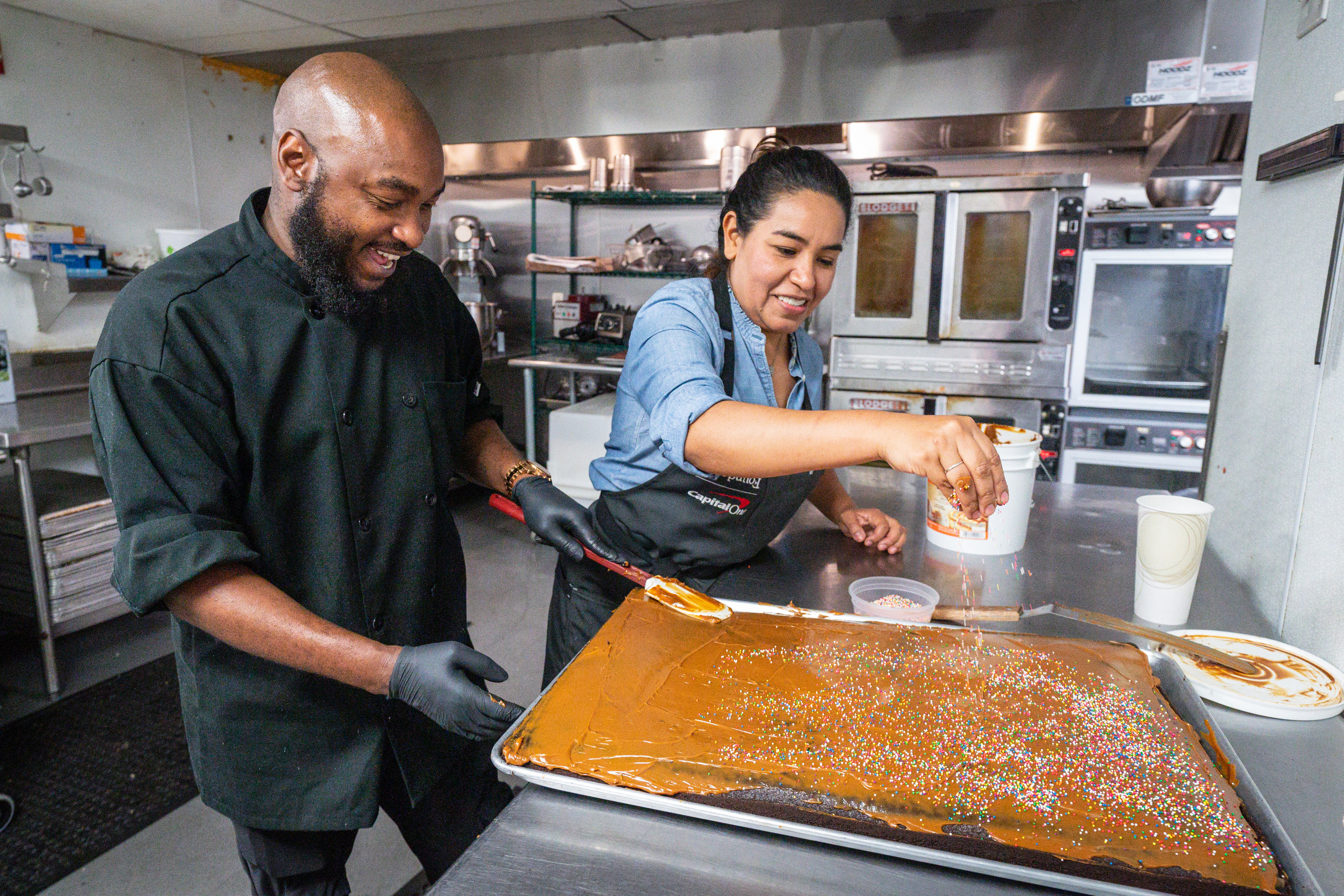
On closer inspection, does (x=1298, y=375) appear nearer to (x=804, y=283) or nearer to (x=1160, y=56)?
(x=804, y=283)

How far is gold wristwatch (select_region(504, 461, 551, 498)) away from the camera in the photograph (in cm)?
157

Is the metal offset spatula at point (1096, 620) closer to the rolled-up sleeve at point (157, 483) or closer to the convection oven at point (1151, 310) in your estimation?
the rolled-up sleeve at point (157, 483)

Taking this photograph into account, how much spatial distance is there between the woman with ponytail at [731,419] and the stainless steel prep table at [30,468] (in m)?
2.01

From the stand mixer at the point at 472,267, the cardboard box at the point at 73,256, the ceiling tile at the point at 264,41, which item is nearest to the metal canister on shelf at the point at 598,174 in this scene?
the stand mixer at the point at 472,267

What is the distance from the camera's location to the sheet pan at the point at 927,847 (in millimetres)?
689

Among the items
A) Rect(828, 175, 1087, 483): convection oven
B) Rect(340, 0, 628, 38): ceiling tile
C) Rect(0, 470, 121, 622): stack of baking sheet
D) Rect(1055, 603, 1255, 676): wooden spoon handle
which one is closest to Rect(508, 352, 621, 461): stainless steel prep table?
Rect(828, 175, 1087, 483): convection oven

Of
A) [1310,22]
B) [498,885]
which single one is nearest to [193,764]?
[498,885]

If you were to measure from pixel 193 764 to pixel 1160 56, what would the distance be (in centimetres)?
453

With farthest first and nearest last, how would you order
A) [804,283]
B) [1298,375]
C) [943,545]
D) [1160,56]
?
[1160,56]
[943,545]
[804,283]
[1298,375]

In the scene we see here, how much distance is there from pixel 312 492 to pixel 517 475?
0.46 metres

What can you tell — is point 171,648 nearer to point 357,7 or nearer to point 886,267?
point 357,7

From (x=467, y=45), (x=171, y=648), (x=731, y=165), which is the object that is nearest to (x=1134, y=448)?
(x=731, y=165)

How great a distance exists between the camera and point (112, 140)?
13.5ft

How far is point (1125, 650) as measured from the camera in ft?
3.52
